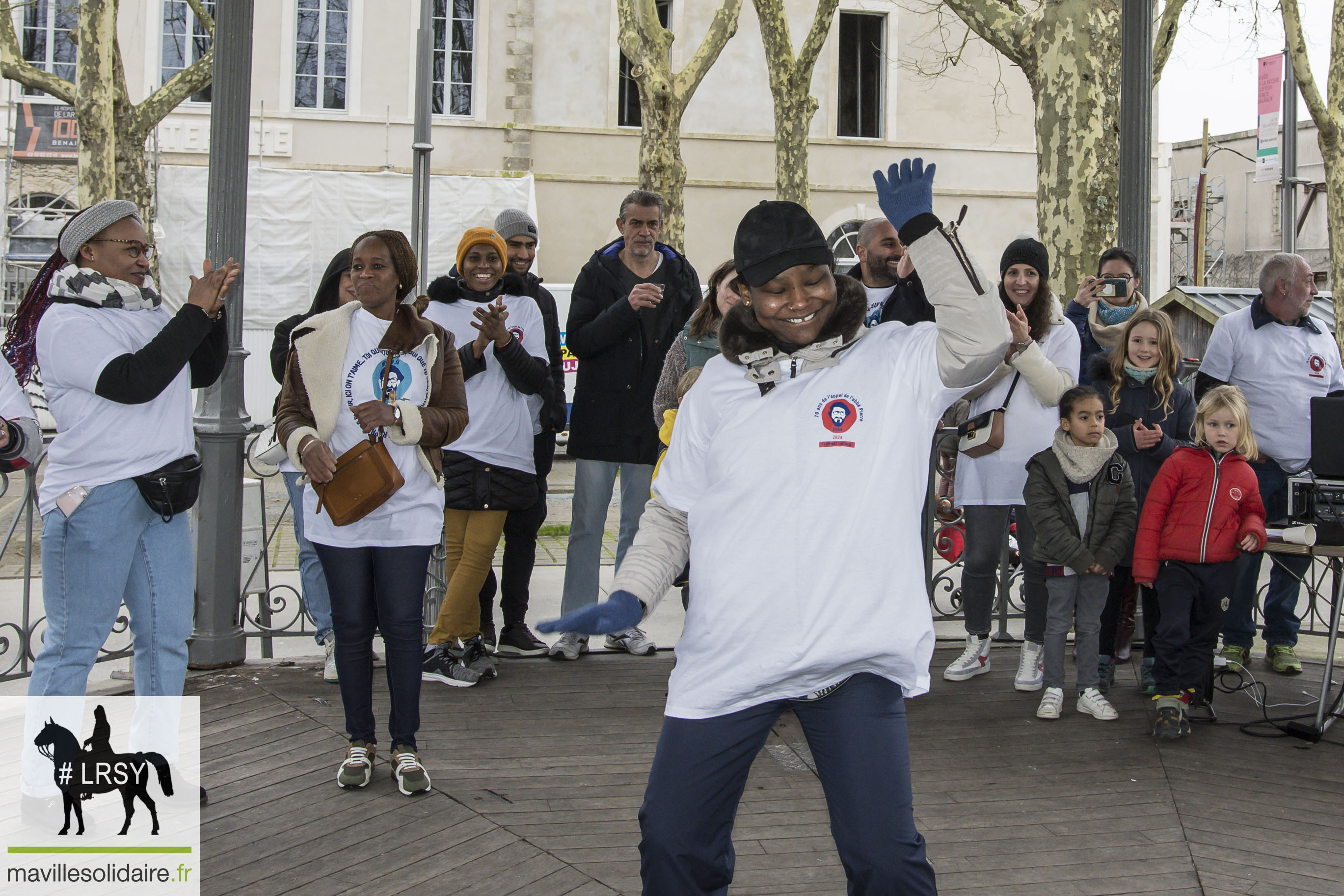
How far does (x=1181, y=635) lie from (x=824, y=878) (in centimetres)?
228

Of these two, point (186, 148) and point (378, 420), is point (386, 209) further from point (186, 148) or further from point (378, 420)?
point (378, 420)

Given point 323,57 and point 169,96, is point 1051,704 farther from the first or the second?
point 323,57

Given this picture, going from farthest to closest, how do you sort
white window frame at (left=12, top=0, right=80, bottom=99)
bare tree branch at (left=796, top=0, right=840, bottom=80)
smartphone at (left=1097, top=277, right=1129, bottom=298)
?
white window frame at (left=12, top=0, right=80, bottom=99)
bare tree branch at (left=796, top=0, right=840, bottom=80)
smartphone at (left=1097, top=277, right=1129, bottom=298)

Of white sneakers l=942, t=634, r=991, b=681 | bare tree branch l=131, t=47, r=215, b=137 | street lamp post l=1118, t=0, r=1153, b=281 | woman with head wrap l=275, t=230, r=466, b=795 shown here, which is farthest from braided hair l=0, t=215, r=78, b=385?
bare tree branch l=131, t=47, r=215, b=137

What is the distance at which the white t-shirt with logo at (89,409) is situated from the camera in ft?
12.5

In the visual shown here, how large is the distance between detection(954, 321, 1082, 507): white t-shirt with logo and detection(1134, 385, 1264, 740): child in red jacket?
55cm

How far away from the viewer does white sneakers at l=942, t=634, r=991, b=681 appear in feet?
19.2

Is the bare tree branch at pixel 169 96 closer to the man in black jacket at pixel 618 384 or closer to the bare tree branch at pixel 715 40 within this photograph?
the bare tree branch at pixel 715 40

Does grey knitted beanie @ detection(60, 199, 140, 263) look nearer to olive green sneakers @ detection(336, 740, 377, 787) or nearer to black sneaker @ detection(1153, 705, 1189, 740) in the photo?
olive green sneakers @ detection(336, 740, 377, 787)

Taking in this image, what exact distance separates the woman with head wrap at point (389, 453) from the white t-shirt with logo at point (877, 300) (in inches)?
74.2

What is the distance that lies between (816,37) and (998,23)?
28.8 feet

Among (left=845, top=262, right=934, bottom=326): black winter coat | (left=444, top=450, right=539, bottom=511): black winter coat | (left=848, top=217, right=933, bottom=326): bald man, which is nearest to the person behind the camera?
(left=845, top=262, right=934, bottom=326): black winter coat

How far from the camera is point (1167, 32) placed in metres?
14.6

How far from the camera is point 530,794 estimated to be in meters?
4.29
